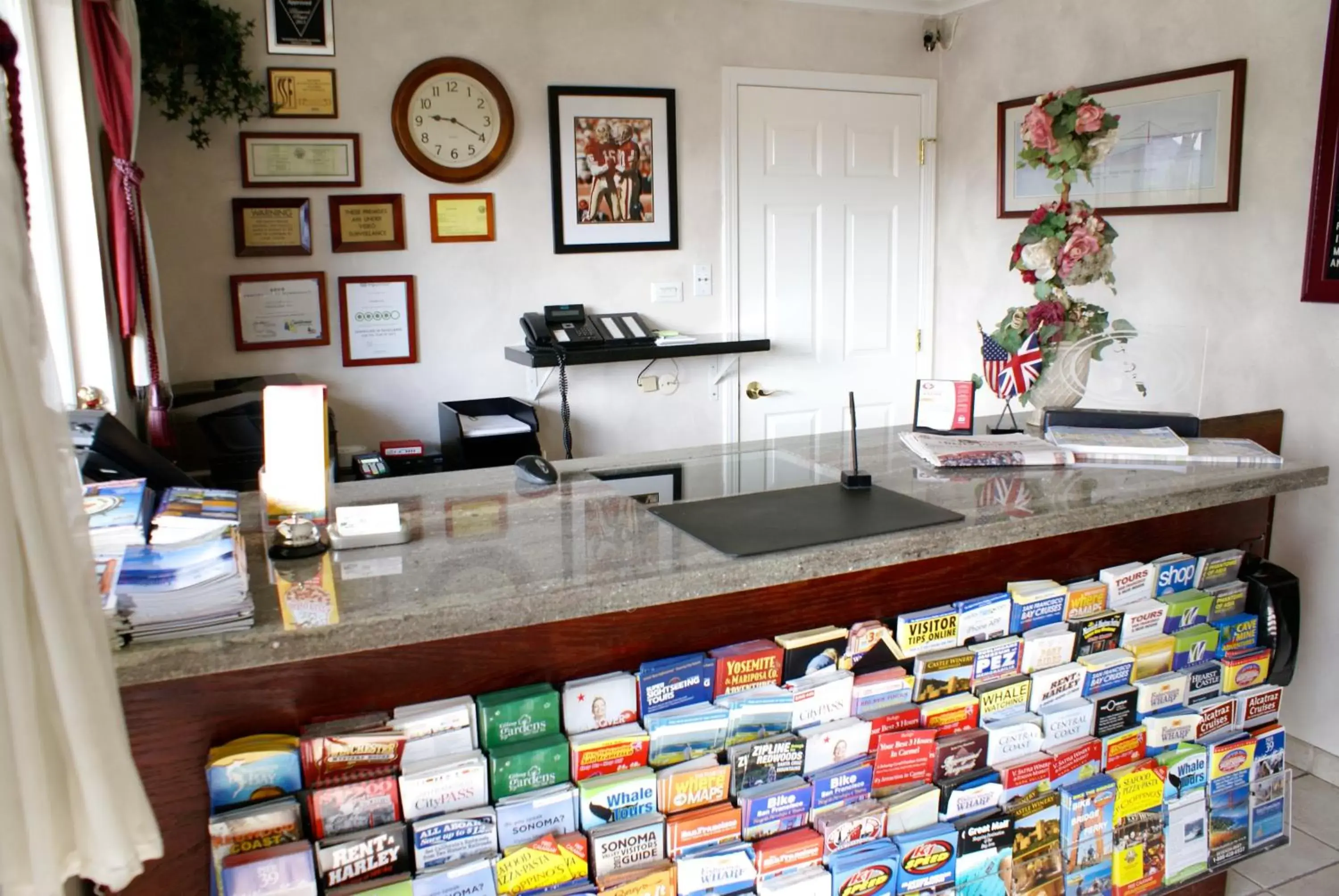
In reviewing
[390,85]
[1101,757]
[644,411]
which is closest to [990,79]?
[644,411]

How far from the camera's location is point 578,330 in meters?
3.68

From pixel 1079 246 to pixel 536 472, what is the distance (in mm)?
1355

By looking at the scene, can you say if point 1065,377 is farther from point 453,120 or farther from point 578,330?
point 453,120

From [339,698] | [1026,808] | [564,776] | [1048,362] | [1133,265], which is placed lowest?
[1026,808]

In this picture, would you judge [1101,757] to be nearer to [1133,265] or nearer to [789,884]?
[789,884]

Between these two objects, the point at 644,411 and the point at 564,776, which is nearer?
the point at 564,776

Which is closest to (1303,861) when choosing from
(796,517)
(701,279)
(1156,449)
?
(1156,449)

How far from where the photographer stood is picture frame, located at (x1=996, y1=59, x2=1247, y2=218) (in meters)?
3.05

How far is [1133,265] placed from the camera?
11.2 feet

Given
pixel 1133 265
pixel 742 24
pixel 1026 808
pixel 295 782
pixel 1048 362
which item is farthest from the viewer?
pixel 742 24

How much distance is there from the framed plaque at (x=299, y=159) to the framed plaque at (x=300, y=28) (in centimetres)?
26

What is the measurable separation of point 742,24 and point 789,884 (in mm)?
3267

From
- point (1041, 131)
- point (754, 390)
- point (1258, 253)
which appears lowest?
point (754, 390)

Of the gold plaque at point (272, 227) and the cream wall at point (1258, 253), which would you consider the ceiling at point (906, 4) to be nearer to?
the cream wall at point (1258, 253)
